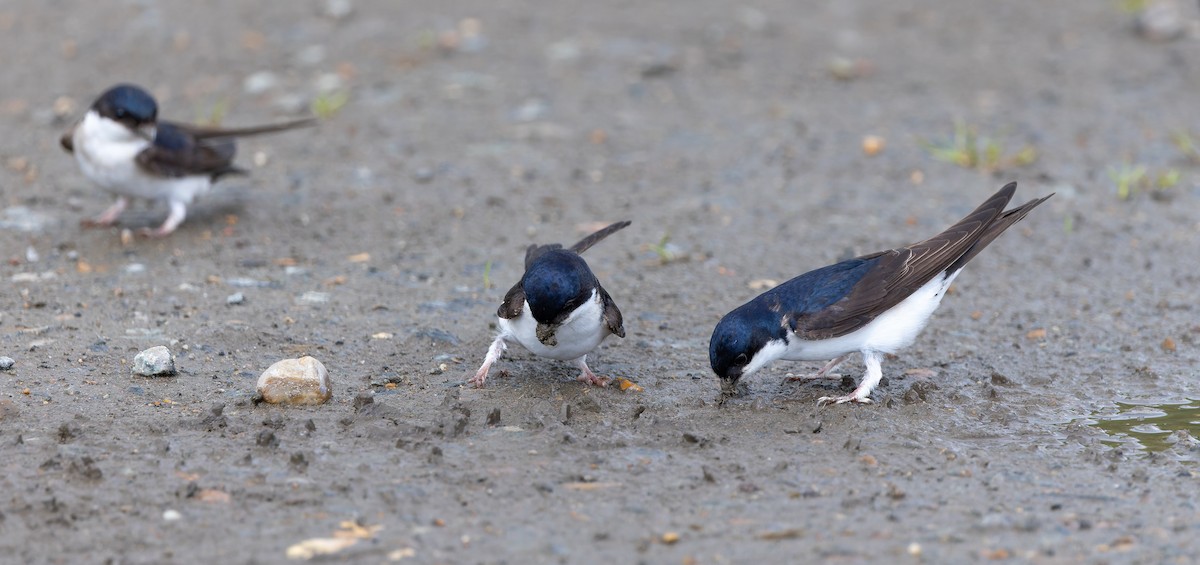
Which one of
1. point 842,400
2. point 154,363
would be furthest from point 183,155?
point 842,400

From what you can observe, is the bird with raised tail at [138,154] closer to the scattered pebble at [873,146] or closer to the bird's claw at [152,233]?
the bird's claw at [152,233]

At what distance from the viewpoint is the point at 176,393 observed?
4.51 metres

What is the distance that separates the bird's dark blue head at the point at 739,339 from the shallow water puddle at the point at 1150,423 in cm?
121

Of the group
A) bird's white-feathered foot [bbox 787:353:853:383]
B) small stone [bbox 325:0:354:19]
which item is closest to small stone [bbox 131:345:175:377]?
bird's white-feathered foot [bbox 787:353:853:383]

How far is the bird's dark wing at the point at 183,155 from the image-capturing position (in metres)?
6.44

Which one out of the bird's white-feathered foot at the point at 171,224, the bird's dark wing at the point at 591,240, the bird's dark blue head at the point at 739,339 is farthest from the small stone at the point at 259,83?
the bird's dark blue head at the point at 739,339

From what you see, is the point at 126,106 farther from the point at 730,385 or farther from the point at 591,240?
the point at 730,385

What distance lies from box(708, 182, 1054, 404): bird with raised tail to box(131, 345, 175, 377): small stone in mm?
1980

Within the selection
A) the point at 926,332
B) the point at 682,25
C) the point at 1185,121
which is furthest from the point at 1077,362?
the point at 682,25

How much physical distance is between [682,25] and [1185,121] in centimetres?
366

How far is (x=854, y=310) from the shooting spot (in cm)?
466

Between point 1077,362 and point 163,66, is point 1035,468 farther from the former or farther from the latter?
point 163,66

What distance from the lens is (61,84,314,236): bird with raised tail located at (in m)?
6.38

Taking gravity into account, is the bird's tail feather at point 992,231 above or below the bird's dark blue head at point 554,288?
above
